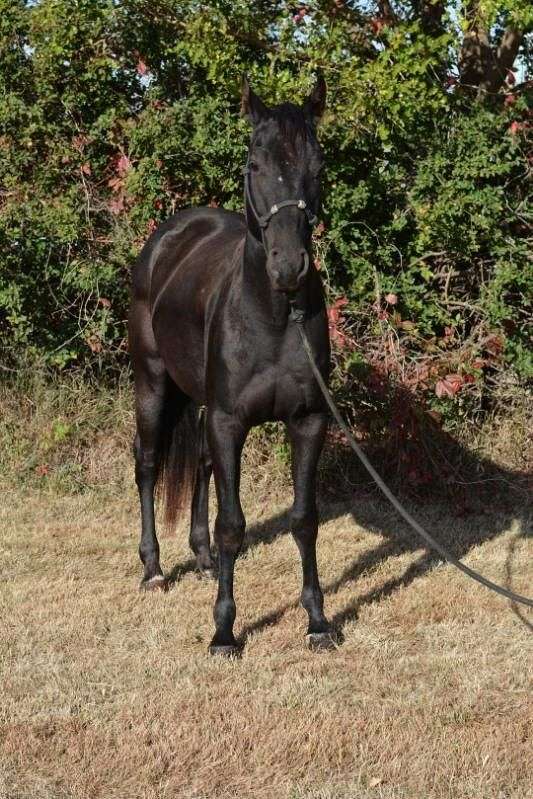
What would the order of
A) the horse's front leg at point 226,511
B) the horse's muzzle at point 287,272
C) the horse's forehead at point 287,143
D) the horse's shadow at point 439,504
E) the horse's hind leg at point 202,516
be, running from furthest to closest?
the horse's shadow at point 439,504
the horse's hind leg at point 202,516
the horse's front leg at point 226,511
the horse's forehead at point 287,143
the horse's muzzle at point 287,272

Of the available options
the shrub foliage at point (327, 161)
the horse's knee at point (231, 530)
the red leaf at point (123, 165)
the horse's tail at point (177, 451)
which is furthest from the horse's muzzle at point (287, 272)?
the red leaf at point (123, 165)

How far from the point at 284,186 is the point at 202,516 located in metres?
2.52

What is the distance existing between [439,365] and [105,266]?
269 centimetres

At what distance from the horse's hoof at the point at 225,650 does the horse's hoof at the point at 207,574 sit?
118cm

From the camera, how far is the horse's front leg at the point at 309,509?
176 inches

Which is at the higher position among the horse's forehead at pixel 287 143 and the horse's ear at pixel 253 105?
the horse's ear at pixel 253 105

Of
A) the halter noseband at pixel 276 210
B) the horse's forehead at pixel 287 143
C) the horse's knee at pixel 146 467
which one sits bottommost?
the horse's knee at pixel 146 467

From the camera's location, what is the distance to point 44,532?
21.2 feet

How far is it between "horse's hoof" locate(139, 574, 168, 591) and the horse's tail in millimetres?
607

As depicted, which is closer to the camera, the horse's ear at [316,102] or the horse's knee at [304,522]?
the horse's ear at [316,102]

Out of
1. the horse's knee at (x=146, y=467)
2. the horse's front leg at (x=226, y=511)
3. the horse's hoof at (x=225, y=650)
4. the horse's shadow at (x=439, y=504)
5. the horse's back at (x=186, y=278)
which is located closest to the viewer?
the horse's hoof at (x=225, y=650)

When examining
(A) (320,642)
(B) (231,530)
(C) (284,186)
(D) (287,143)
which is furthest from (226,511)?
(D) (287,143)

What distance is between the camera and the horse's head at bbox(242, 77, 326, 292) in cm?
380

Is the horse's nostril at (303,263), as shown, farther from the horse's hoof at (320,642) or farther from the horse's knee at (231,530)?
the horse's hoof at (320,642)
